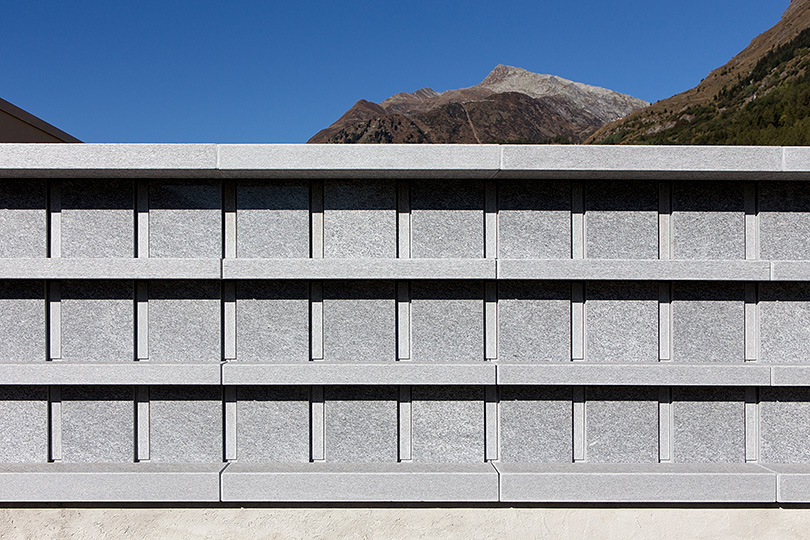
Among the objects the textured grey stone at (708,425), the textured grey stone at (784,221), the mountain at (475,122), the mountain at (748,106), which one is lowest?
the textured grey stone at (708,425)

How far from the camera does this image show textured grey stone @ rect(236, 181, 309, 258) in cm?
532

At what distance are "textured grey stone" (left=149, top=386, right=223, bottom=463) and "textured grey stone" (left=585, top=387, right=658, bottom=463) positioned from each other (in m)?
4.44

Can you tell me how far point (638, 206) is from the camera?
5.41 m

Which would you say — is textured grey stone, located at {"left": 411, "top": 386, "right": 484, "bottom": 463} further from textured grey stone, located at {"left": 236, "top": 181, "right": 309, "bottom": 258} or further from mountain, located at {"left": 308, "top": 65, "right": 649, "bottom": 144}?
mountain, located at {"left": 308, "top": 65, "right": 649, "bottom": 144}

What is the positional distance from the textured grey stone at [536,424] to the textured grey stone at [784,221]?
3.04 metres

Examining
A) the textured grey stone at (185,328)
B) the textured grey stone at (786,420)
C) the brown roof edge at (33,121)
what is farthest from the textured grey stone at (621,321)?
the brown roof edge at (33,121)

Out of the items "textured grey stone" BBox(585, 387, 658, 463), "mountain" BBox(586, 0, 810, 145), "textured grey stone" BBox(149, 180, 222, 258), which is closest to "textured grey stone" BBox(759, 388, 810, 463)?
"textured grey stone" BBox(585, 387, 658, 463)

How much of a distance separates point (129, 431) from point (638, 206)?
6.66 metres

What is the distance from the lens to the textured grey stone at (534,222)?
17.7ft

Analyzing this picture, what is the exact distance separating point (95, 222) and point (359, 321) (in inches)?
132

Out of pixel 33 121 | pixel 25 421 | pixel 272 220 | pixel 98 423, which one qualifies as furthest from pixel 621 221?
pixel 33 121

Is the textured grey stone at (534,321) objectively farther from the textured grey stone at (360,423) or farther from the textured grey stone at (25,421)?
the textured grey stone at (25,421)

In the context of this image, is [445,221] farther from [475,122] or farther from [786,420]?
[475,122]

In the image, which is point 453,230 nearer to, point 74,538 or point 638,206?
point 638,206
